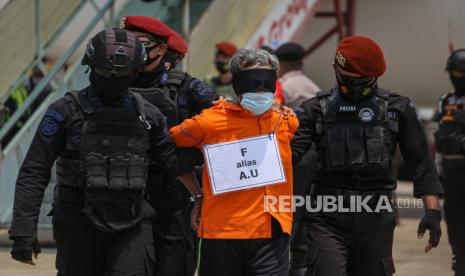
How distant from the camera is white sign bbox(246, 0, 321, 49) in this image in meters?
13.0

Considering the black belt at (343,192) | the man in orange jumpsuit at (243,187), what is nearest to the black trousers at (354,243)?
the black belt at (343,192)

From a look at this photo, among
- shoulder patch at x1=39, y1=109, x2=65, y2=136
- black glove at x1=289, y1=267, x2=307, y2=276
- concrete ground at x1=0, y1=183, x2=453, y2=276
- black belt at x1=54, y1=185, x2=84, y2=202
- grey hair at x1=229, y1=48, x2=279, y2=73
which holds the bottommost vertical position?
concrete ground at x1=0, y1=183, x2=453, y2=276

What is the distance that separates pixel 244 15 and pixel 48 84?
9.36ft

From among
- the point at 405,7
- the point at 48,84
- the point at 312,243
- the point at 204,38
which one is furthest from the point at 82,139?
the point at 405,7

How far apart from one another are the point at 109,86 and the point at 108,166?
387mm

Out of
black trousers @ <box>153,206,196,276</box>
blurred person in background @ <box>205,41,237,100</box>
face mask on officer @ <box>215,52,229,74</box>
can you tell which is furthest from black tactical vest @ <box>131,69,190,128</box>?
face mask on officer @ <box>215,52,229,74</box>

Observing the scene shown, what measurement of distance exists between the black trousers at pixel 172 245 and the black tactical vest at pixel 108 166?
683 mm

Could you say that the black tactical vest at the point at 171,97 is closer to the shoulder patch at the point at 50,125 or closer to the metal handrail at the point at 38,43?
the shoulder patch at the point at 50,125

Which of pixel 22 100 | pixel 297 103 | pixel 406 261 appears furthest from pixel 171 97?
pixel 22 100

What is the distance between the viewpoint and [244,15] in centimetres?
1299

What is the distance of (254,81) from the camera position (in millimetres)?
5410

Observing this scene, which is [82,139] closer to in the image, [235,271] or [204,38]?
[235,271]

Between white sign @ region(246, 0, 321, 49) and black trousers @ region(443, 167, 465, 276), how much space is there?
411 cm

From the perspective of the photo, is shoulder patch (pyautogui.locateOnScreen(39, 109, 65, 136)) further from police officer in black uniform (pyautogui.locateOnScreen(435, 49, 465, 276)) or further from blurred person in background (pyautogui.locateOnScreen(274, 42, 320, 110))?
police officer in black uniform (pyautogui.locateOnScreen(435, 49, 465, 276))
